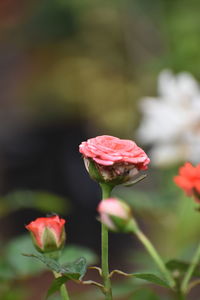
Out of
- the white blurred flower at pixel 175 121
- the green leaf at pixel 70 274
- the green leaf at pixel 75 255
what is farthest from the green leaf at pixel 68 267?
the white blurred flower at pixel 175 121

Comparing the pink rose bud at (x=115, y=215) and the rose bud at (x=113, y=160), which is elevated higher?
the rose bud at (x=113, y=160)

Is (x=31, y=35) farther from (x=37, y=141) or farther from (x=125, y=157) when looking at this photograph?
(x=125, y=157)

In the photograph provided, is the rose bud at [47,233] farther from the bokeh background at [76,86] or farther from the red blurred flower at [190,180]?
the bokeh background at [76,86]

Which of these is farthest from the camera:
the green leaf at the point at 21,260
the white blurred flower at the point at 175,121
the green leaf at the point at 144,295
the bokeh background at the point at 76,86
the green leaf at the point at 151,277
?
the bokeh background at the point at 76,86

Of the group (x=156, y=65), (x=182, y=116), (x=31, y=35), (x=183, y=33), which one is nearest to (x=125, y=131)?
(x=183, y=33)

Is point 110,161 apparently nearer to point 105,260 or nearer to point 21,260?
point 105,260

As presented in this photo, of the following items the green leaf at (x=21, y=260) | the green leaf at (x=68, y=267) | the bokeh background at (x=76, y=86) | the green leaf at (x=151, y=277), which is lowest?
the bokeh background at (x=76, y=86)

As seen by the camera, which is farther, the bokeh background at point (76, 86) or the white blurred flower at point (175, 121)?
the bokeh background at point (76, 86)
